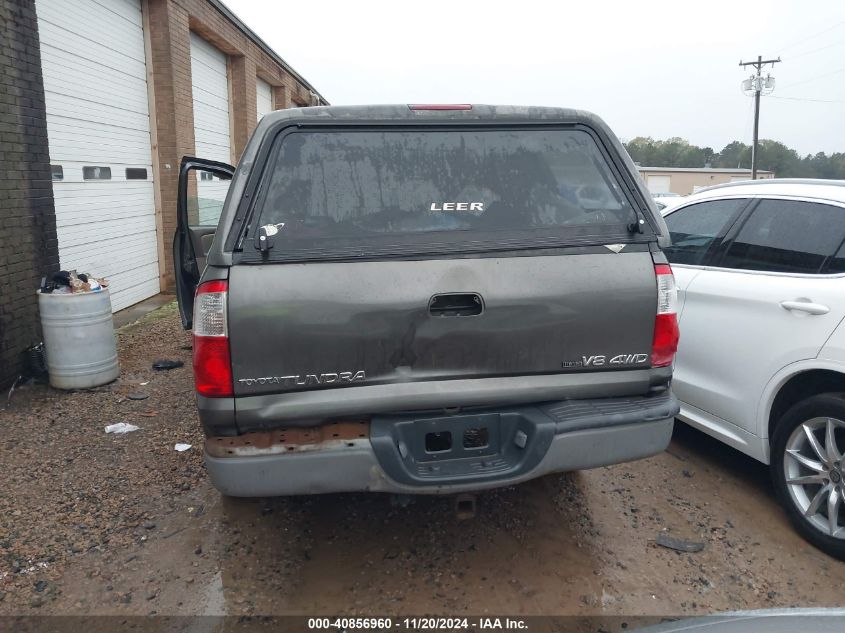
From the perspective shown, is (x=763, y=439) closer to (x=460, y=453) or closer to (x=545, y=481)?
(x=545, y=481)

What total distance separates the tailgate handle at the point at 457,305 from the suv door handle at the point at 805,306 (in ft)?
5.93

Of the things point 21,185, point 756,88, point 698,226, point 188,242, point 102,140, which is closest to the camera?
point 188,242

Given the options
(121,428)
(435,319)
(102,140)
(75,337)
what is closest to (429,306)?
(435,319)

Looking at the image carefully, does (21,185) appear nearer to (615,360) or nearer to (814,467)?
(615,360)

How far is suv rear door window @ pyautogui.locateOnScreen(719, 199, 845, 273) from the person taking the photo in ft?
11.4

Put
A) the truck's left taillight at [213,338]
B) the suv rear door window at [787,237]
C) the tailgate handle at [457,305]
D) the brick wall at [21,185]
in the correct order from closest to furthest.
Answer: the truck's left taillight at [213,338] < the tailgate handle at [457,305] < the suv rear door window at [787,237] < the brick wall at [21,185]

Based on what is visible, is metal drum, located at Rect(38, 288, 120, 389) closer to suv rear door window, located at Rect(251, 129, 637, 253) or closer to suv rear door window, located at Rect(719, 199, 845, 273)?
suv rear door window, located at Rect(251, 129, 637, 253)

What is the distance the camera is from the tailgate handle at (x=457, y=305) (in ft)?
8.91

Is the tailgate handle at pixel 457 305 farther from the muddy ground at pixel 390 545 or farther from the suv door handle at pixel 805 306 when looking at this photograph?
the suv door handle at pixel 805 306

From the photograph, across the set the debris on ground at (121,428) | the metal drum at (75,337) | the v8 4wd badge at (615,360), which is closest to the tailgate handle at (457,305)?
the v8 4wd badge at (615,360)

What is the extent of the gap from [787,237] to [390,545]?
110 inches

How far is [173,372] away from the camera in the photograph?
6273 millimetres

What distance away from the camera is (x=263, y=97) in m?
16.6

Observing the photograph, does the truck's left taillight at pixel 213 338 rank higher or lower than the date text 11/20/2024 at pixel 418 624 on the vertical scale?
higher
